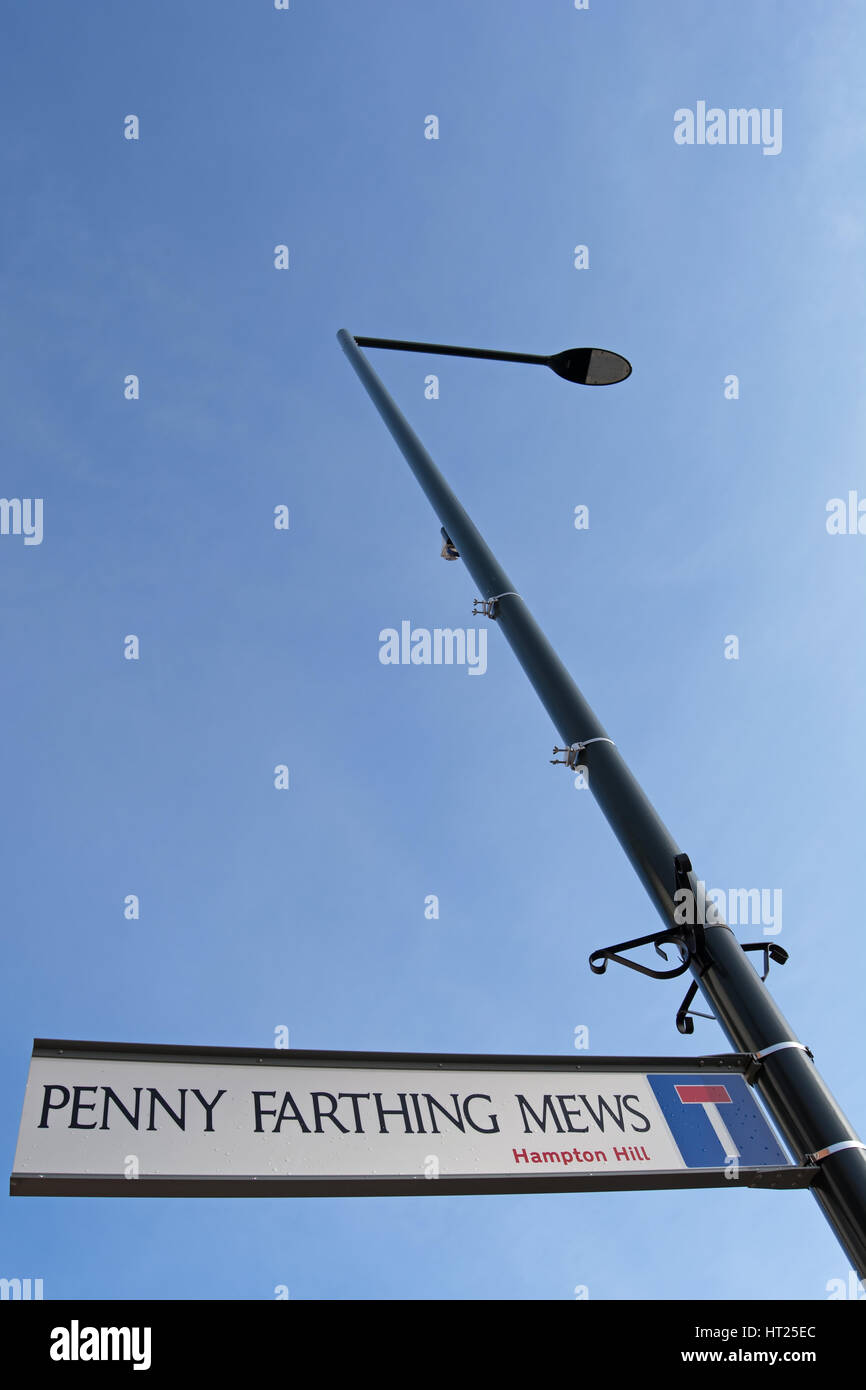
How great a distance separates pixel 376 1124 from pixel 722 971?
1.22 meters

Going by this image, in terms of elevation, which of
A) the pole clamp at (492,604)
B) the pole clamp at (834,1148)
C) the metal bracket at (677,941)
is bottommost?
the pole clamp at (834,1148)

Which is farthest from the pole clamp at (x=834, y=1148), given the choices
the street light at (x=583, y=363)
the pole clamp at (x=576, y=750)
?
the street light at (x=583, y=363)

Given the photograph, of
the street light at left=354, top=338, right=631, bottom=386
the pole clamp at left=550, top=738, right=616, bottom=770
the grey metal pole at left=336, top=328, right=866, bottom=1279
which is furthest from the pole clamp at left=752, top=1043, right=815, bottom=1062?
the street light at left=354, top=338, right=631, bottom=386

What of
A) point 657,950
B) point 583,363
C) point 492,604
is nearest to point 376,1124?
point 657,950

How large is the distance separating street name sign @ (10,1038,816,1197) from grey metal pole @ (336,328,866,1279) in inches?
3.5

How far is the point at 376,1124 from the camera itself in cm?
329

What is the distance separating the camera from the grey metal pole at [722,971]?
304 cm

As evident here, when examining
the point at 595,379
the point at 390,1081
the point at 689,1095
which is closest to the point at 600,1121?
the point at 689,1095

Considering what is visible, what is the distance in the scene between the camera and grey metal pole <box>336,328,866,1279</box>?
9.99ft

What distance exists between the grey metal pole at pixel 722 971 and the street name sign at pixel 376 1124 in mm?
90

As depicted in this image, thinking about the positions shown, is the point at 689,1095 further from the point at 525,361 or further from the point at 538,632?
the point at 525,361

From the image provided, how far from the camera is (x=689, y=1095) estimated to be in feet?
11.6

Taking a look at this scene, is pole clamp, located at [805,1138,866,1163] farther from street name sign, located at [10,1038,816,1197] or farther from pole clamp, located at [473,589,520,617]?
pole clamp, located at [473,589,520,617]

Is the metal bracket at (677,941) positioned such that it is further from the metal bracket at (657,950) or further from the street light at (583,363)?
the street light at (583,363)
